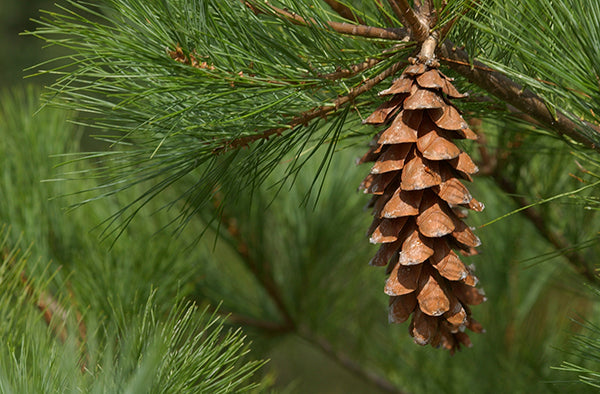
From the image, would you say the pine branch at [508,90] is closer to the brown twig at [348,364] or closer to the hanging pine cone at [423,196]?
the hanging pine cone at [423,196]

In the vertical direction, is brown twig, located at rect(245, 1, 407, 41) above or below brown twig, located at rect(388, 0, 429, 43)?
below

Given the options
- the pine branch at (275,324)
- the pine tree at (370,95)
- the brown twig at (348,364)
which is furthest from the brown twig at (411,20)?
the brown twig at (348,364)

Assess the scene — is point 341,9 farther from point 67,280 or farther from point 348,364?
point 348,364

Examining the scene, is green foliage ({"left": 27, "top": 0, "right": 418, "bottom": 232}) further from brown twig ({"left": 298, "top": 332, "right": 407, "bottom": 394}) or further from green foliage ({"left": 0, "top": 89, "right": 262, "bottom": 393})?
brown twig ({"left": 298, "top": 332, "right": 407, "bottom": 394})

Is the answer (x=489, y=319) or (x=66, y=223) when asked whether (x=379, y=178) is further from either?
(x=489, y=319)

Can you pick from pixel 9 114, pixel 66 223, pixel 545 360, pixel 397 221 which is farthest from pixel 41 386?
pixel 545 360

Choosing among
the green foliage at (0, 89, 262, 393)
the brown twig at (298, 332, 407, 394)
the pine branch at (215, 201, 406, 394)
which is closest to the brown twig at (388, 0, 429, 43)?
the green foliage at (0, 89, 262, 393)

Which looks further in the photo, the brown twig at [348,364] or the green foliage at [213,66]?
the brown twig at [348,364]

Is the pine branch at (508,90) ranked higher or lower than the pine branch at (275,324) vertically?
higher
